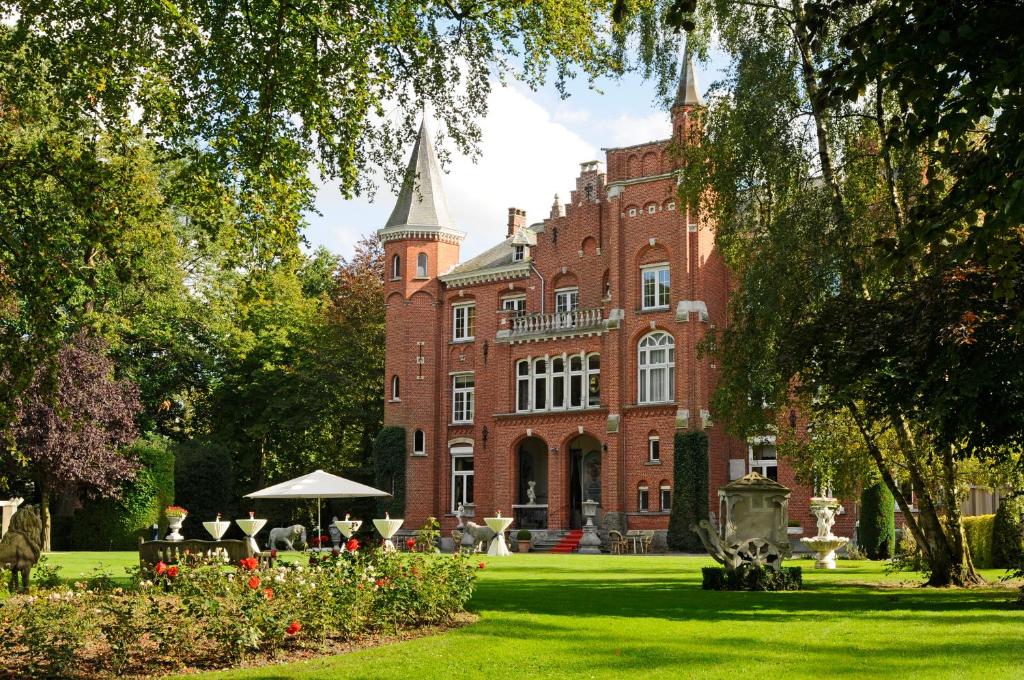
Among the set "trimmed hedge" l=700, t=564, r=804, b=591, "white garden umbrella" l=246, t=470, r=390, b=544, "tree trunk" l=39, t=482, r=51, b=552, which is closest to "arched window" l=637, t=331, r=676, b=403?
"white garden umbrella" l=246, t=470, r=390, b=544

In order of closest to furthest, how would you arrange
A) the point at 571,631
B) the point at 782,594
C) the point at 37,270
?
the point at 571,631
the point at 37,270
the point at 782,594

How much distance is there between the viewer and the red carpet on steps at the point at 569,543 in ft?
124

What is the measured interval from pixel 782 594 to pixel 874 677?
298 inches

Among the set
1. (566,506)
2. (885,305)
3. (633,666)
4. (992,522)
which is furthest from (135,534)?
(633,666)

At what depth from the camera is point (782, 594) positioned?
1605 cm

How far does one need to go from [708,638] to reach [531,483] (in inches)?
1197

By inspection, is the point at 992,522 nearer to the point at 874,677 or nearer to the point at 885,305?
the point at 885,305

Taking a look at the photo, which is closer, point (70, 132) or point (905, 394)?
point (70, 132)

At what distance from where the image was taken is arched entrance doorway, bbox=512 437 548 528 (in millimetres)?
41031

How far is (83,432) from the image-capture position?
35625mm

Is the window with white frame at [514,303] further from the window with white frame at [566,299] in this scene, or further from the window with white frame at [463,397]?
the window with white frame at [463,397]

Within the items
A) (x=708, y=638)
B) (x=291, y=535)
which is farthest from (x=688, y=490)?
(x=708, y=638)

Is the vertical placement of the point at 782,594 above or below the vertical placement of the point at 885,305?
below

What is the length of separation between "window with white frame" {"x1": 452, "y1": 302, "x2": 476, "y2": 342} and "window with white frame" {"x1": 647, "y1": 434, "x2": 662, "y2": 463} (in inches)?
367
